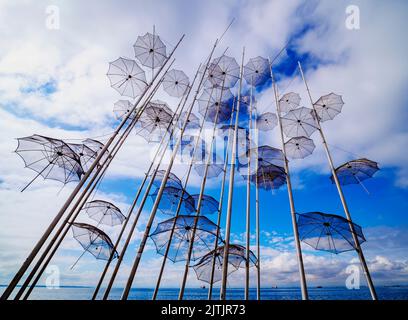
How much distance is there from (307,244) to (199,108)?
383 inches

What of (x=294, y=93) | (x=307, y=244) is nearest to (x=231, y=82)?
(x=294, y=93)

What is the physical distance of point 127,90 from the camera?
1127 cm

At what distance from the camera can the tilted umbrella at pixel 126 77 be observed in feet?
34.4

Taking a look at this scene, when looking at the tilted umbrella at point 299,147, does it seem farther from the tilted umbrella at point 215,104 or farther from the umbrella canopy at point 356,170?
the tilted umbrella at point 215,104

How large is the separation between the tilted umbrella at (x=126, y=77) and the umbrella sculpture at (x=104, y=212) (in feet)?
20.2

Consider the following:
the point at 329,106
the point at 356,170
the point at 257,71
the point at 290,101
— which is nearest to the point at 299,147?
the point at 356,170

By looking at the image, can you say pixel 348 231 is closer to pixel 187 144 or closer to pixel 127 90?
pixel 187 144

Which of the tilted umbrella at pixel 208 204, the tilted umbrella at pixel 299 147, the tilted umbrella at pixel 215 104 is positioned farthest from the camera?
the tilted umbrella at pixel 215 104

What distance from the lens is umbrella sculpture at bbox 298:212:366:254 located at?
8.02 meters

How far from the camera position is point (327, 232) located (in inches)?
339

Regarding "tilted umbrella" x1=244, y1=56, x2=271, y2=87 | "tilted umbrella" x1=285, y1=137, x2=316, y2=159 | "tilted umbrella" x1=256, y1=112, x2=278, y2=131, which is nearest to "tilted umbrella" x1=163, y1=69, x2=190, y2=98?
"tilted umbrella" x1=244, y1=56, x2=271, y2=87

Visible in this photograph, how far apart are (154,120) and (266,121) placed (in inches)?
308

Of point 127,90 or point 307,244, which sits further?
point 127,90

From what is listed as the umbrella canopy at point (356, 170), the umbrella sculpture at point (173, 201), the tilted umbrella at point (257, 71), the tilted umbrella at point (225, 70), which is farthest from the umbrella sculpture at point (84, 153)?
the umbrella canopy at point (356, 170)
